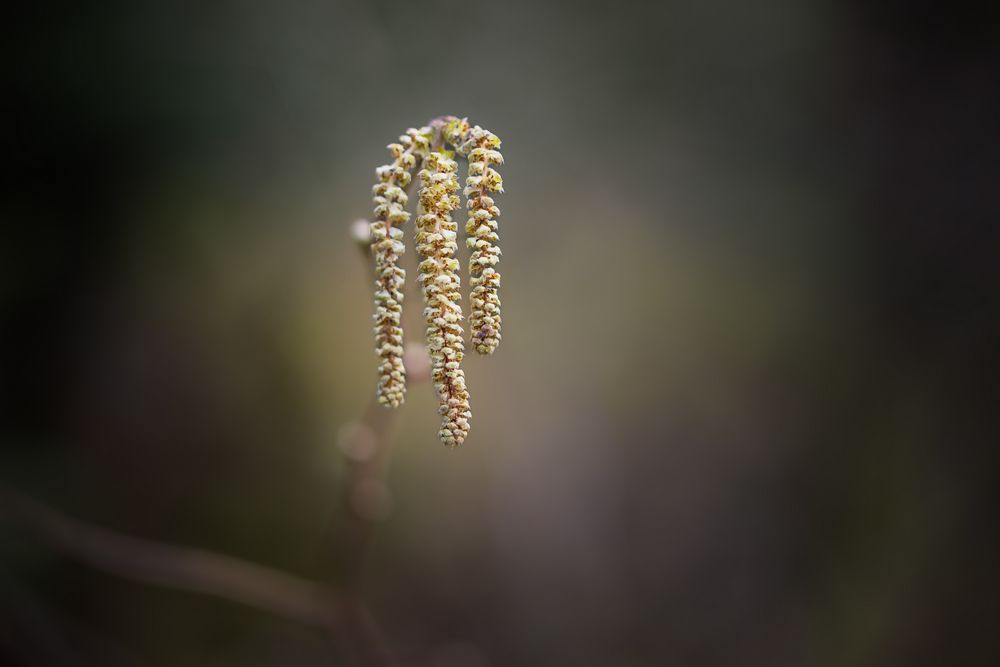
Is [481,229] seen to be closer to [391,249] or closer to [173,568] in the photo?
[391,249]

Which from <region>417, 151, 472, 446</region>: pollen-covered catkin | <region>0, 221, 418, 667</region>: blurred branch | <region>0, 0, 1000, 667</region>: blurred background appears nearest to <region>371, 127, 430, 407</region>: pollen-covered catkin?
<region>417, 151, 472, 446</region>: pollen-covered catkin

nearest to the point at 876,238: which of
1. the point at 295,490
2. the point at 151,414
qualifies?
the point at 295,490

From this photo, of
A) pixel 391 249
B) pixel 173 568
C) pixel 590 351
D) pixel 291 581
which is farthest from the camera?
pixel 590 351

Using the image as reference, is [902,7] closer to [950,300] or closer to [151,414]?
[950,300]

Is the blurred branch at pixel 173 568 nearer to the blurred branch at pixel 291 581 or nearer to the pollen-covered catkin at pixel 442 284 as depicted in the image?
the blurred branch at pixel 291 581

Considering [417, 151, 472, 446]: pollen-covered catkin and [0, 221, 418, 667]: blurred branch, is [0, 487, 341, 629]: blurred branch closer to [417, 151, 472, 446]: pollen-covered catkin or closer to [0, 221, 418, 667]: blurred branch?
[0, 221, 418, 667]: blurred branch

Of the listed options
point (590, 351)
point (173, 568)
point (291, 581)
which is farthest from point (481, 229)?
point (590, 351)

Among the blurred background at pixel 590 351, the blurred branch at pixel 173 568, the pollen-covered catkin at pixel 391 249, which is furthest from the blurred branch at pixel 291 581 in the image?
the pollen-covered catkin at pixel 391 249
